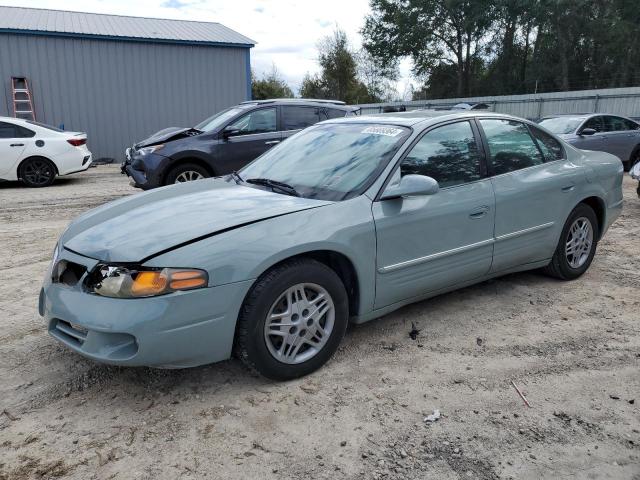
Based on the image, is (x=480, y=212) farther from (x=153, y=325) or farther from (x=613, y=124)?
(x=613, y=124)

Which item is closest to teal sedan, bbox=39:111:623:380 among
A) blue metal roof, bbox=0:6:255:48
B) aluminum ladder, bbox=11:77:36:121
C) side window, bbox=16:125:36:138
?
side window, bbox=16:125:36:138

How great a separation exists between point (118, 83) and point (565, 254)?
1564 centimetres

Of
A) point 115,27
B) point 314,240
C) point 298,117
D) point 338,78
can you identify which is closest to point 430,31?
point 338,78

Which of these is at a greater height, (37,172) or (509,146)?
(509,146)

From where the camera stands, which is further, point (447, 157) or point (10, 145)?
point (10, 145)

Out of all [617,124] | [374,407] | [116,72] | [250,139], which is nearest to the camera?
[374,407]

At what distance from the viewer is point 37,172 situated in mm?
10922

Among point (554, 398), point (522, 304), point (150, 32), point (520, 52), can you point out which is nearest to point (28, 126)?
point (150, 32)

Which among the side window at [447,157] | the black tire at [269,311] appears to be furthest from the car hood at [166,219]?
the side window at [447,157]

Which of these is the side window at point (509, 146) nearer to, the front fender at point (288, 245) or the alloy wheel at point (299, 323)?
the front fender at point (288, 245)

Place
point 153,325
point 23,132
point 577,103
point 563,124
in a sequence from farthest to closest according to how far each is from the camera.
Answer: point 577,103 < point 563,124 < point 23,132 < point 153,325

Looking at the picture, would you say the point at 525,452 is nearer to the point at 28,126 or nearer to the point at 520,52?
the point at 28,126

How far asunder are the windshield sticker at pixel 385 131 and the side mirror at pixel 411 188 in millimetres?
503

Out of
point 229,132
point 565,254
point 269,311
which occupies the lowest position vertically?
point 565,254
